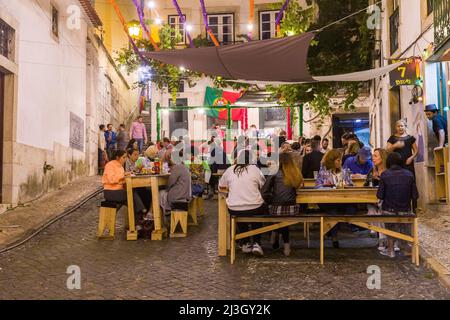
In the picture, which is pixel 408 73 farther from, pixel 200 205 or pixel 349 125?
pixel 349 125

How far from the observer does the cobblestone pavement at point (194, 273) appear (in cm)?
540

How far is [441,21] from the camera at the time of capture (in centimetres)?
827

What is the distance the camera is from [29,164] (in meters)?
11.9

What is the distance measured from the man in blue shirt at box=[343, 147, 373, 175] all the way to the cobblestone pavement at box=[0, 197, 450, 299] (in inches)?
49.8

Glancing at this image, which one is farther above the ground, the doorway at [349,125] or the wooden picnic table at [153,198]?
the doorway at [349,125]

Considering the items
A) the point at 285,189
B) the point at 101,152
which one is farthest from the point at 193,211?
the point at 101,152

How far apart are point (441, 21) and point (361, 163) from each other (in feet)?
8.56

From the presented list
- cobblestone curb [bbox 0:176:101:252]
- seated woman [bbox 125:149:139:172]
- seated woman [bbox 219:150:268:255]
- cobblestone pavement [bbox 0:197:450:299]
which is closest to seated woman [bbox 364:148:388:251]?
cobblestone pavement [bbox 0:197:450:299]

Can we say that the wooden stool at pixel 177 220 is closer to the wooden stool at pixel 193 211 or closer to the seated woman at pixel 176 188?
the seated woman at pixel 176 188

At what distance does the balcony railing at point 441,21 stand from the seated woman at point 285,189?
298 cm

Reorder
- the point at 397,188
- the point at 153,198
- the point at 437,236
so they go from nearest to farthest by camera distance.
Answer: the point at 397,188
the point at 437,236
the point at 153,198

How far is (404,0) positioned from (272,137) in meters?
5.36

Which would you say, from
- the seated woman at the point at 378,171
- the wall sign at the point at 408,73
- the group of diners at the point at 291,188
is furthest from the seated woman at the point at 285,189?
the wall sign at the point at 408,73

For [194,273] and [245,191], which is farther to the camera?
[245,191]
